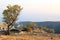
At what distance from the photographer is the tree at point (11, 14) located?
174ft

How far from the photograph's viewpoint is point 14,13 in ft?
174

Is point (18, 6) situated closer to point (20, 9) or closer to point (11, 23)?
point (20, 9)

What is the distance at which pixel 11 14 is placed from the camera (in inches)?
2120

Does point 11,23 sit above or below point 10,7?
below

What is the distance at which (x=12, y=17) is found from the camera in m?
53.0

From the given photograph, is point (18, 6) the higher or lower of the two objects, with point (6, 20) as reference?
higher

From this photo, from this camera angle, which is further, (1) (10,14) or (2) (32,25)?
(2) (32,25)

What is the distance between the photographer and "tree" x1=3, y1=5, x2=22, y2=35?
53003mm

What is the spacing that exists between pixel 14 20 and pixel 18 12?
2207mm

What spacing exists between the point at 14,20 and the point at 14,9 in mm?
2759

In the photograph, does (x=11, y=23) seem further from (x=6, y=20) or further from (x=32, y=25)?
(x=32, y=25)

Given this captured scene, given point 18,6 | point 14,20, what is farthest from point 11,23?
point 18,6

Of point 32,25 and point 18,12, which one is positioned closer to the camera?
point 18,12

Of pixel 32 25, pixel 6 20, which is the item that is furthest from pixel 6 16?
pixel 32 25
